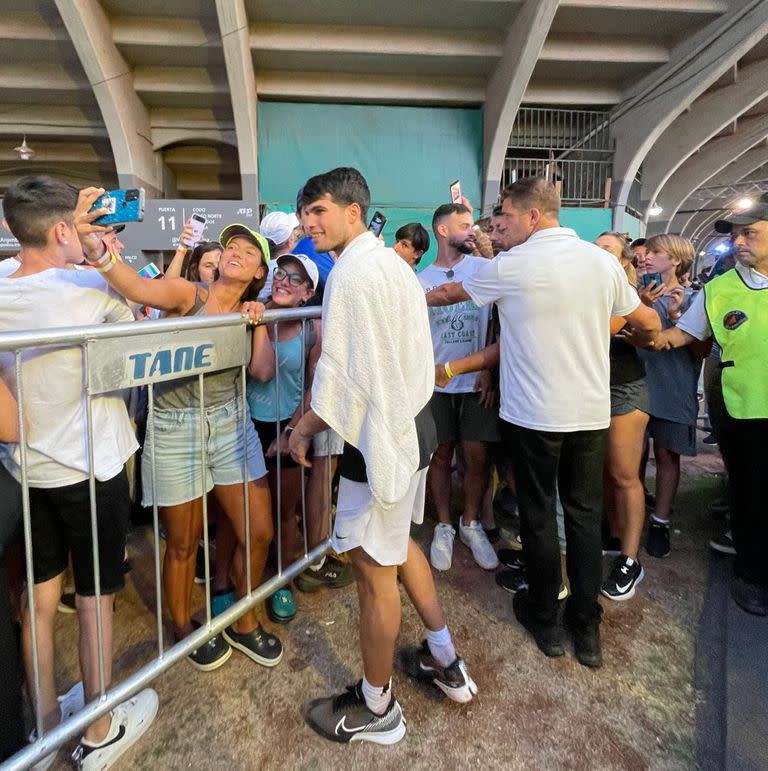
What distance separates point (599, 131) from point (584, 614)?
13016mm

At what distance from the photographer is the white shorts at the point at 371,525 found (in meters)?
1.78

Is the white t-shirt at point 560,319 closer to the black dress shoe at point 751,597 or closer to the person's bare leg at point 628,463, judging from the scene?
the person's bare leg at point 628,463

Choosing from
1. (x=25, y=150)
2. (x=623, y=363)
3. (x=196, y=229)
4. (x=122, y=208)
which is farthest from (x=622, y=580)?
(x=25, y=150)

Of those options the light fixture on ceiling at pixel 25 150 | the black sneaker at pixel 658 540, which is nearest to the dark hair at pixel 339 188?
the black sneaker at pixel 658 540

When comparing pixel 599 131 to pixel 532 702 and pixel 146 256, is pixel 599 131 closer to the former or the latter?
pixel 146 256

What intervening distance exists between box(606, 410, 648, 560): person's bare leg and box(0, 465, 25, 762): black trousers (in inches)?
107

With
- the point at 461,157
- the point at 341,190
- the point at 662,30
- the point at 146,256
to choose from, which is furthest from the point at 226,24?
the point at 341,190

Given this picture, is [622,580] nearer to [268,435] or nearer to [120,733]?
[268,435]

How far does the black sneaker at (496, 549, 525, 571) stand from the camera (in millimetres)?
3178

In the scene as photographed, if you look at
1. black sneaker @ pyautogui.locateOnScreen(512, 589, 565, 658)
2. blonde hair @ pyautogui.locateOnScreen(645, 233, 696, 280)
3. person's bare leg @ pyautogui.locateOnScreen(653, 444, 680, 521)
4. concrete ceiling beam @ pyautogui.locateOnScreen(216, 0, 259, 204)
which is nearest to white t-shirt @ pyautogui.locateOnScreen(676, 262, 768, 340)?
blonde hair @ pyautogui.locateOnScreen(645, 233, 696, 280)

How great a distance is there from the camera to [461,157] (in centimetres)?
1141

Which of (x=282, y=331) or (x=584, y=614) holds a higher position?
(x=282, y=331)

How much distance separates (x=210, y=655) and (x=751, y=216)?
3.57 metres

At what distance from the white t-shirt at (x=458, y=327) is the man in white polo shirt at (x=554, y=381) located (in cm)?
80
